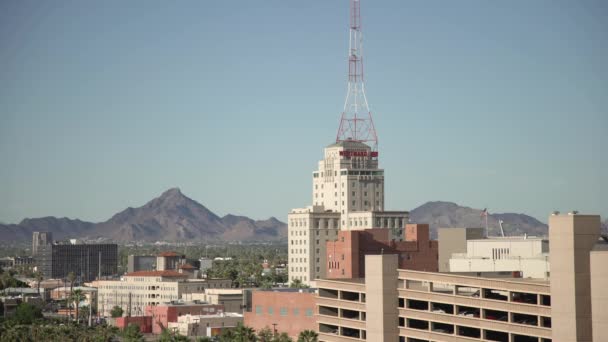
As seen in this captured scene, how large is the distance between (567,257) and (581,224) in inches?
154

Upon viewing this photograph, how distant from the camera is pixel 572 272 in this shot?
13600 centimetres

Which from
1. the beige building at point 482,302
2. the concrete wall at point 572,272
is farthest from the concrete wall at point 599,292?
the concrete wall at point 572,272

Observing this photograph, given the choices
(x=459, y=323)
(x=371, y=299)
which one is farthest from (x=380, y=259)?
(x=459, y=323)

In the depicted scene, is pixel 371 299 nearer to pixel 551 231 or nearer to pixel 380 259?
pixel 380 259

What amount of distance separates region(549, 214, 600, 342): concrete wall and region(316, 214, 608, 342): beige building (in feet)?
0.36

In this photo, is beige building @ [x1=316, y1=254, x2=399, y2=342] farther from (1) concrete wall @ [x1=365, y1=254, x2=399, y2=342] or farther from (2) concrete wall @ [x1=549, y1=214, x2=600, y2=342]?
(2) concrete wall @ [x1=549, y1=214, x2=600, y2=342]

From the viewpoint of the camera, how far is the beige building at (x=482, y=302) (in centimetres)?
13588

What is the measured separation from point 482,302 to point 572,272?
743 inches

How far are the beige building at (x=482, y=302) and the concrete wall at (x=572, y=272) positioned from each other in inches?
4.3

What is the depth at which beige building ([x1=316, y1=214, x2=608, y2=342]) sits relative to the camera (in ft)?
446

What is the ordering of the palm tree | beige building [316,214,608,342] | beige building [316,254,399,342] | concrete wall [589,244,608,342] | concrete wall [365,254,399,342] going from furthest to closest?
the palm tree → beige building [316,254,399,342] → concrete wall [365,254,399,342] → beige building [316,214,608,342] → concrete wall [589,244,608,342]

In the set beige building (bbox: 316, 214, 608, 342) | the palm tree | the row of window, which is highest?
beige building (bbox: 316, 214, 608, 342)

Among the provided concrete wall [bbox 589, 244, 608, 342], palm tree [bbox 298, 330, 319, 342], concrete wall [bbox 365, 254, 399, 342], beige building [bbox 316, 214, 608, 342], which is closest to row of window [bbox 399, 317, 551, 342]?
beige building [bbox 316, 214, 608, 342]

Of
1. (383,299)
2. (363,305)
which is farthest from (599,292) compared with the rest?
(363,305)
